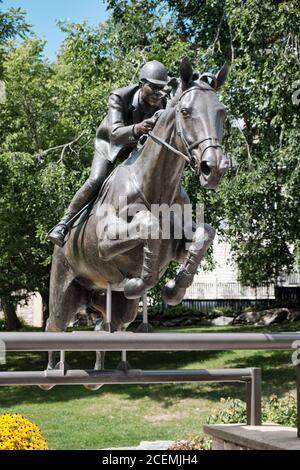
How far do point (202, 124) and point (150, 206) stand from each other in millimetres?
888

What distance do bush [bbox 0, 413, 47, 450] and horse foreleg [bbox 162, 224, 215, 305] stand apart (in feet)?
5.44

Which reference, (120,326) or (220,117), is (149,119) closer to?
(220,117)

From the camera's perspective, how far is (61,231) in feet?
19.6

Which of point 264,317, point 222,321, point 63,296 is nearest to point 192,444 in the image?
point 63,296

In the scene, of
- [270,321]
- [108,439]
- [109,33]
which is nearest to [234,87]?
[109,33]

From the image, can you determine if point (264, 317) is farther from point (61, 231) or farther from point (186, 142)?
point (186, 142)

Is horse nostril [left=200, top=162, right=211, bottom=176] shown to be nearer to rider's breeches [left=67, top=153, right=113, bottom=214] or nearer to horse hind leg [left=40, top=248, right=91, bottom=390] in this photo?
rider's breeches [left=67, top=153, right=113, bottom=214]

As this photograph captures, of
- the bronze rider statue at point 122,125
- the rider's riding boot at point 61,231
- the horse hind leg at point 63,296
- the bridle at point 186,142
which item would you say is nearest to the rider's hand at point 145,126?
the bronze rider statue at point 122,125

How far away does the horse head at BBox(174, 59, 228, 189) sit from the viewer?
4582 millimetres

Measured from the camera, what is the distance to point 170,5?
638 inches

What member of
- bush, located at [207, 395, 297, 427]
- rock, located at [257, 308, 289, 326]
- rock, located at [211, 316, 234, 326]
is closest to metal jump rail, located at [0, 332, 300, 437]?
bush, located at [207, 395, 297, 427]

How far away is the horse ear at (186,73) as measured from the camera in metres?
4.97

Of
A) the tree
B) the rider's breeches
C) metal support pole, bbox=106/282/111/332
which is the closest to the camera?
metal support pole, bbox=106/282/111/332

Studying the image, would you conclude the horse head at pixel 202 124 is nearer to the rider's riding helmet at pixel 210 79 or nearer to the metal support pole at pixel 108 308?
the rider's riding helmet at pixel 210 79
